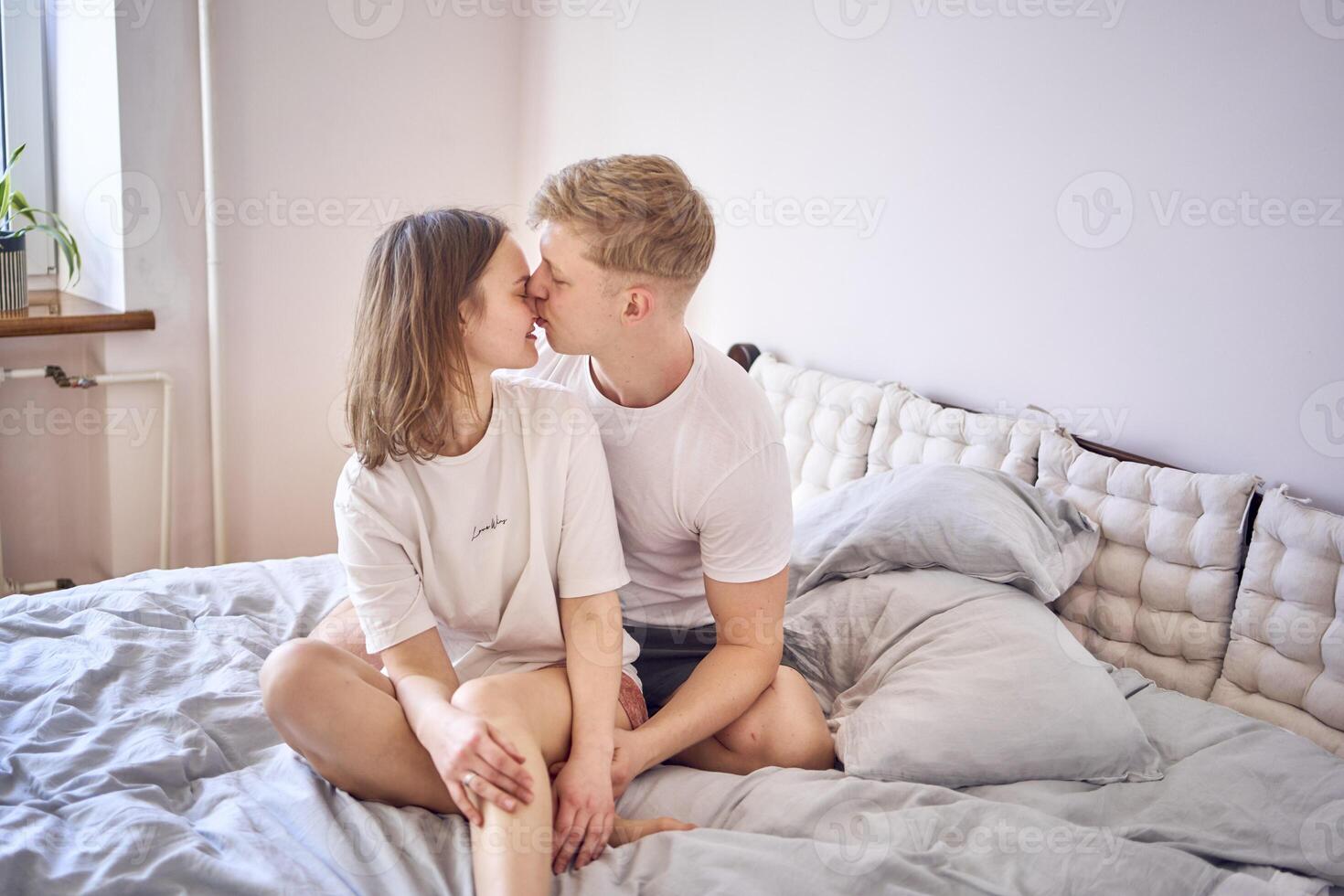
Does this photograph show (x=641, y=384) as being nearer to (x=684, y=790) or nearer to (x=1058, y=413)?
(x=684, y=790)

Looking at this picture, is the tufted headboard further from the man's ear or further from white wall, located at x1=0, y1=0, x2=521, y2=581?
white wall, located at x1=0, y1=0, x2=521, y2=581

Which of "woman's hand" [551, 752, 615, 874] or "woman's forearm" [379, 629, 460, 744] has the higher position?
"woman's forearm" [379, 629, 460, 744]

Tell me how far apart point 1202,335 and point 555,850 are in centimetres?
123

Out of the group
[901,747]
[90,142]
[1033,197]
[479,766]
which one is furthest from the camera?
[90,142]

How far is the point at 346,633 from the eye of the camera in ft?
5.25

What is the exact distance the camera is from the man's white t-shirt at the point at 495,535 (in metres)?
→ 1.34

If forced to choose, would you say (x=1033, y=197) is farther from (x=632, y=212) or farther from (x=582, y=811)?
(x=582, y=811)

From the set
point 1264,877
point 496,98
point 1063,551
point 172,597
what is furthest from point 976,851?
point 496,98

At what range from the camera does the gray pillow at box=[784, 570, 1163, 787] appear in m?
1.39

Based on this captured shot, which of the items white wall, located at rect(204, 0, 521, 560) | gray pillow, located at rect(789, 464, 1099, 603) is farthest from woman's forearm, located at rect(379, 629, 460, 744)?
white wall, located at rect(204, 0, 521, 560)

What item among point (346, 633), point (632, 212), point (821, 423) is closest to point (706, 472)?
point (632, 212)

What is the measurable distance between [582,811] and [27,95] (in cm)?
246

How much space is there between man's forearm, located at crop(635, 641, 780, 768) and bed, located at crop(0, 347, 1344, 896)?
0.05m

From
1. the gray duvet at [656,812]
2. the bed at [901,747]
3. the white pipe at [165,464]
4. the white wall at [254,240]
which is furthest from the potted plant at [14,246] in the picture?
the gray duvet at [656,812]
